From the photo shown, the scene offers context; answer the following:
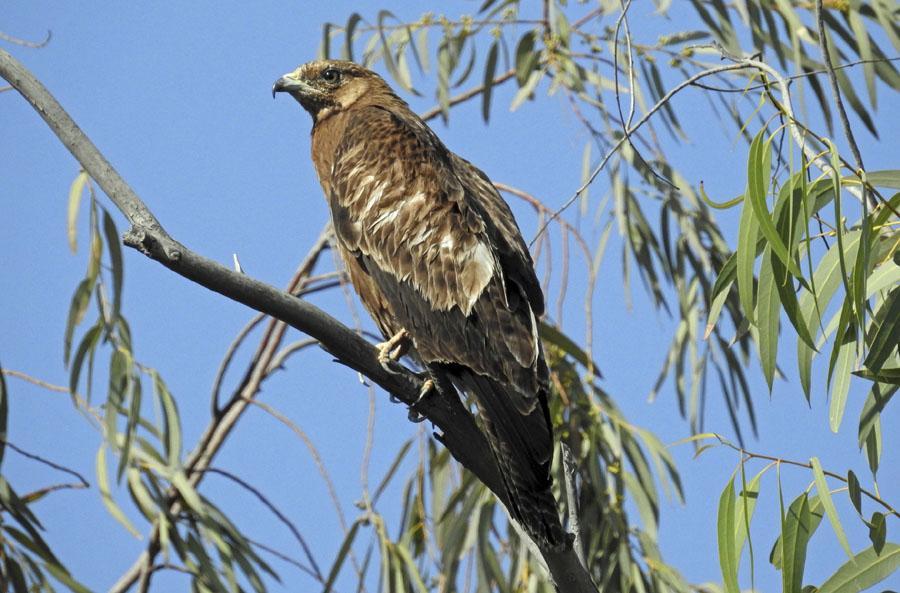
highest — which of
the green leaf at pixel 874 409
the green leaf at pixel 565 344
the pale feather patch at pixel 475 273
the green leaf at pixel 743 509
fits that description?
the green leaf at pixel 565 344

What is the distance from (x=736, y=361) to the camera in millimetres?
5262

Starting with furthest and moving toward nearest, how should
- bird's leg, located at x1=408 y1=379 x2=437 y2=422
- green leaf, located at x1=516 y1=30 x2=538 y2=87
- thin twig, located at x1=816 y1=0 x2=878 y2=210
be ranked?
green leaf, located at x1=516 y1=30 x2=538 y2=87, bird's leg, located at x1=408 y1=379 x2=437 y2=422, thin twig, located at x1=816 y1=0 x2=878 y2=210

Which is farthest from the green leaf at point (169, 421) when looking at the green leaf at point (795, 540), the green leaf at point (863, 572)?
the green leaf at point (863, 572)

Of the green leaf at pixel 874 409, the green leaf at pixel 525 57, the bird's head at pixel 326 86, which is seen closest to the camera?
the green leaf at pixel 874 409

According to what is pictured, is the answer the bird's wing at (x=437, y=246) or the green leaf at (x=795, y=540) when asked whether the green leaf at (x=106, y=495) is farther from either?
the green leaf at (x=795, y=540)

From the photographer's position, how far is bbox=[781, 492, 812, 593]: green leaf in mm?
2736

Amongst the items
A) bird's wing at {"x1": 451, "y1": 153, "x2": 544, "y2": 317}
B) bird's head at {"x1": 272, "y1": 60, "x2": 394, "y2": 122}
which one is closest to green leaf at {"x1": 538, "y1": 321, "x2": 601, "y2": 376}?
bird's wing at {"x1": 451, "y1": 153, "x2": 544, "y2": 317}

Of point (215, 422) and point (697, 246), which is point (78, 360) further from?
point (697, 246)

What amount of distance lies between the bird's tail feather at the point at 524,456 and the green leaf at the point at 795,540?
51 centimetres

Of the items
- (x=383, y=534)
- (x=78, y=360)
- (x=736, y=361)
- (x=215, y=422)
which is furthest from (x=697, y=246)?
(x=78, y=360)

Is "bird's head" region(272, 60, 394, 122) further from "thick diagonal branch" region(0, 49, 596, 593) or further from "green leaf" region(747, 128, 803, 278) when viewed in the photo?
"green leaf" region(747, 128, 803, 278)

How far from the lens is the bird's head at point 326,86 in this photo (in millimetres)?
4648

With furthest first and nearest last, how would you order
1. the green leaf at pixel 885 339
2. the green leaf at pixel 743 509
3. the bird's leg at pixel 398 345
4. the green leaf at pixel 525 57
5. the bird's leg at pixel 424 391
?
the green leaf at pixel 525 57, the bird's leg at pixel 398 345, the bird's leg at pixel 424 391, the green leaf at pixel 743 509, the green leaf at pixel 885 339

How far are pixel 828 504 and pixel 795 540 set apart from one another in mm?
262
